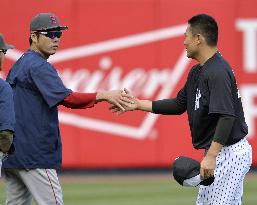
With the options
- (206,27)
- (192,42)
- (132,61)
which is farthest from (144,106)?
(132,61)

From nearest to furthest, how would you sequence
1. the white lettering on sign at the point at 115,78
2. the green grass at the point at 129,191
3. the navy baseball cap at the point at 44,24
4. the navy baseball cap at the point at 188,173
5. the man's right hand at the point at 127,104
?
the navy baseball cap at the point at 188,173
the navy baseball cap at the point at 44,24
the man's right hand at the point at 127,104
the green grass at the point at 129,191
the white lettering on sign at the point at 115,78

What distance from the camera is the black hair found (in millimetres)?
6598

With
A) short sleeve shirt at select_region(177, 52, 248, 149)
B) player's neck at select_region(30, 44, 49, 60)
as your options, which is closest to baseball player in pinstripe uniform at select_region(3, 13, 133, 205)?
player's neck at select_region(30, 44, 49, 60)

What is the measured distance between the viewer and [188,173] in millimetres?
6562

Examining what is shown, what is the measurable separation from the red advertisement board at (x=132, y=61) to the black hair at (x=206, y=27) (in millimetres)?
7528

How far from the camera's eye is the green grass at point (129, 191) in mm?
10714

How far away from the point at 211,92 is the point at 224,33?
810 cm

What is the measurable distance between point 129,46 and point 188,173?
25.9 feet

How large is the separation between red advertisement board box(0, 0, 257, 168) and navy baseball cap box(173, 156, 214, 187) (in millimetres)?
7454

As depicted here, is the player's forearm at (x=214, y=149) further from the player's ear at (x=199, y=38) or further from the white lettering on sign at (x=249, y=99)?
the white lettering on sign at (x=249, y=99)

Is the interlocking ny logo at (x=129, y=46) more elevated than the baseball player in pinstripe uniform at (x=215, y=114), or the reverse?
the baseball player in pinstripe uniform at (x=215, y=114)

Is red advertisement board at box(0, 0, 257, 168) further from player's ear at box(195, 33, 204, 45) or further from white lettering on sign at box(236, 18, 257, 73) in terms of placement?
player's ear at box(195, 33, 204, 45)

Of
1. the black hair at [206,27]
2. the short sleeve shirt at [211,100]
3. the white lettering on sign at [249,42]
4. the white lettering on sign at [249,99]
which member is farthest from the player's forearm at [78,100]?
the white lettering on sign at [249,42]

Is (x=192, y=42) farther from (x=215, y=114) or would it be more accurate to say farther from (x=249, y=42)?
(x=249, y=42)
